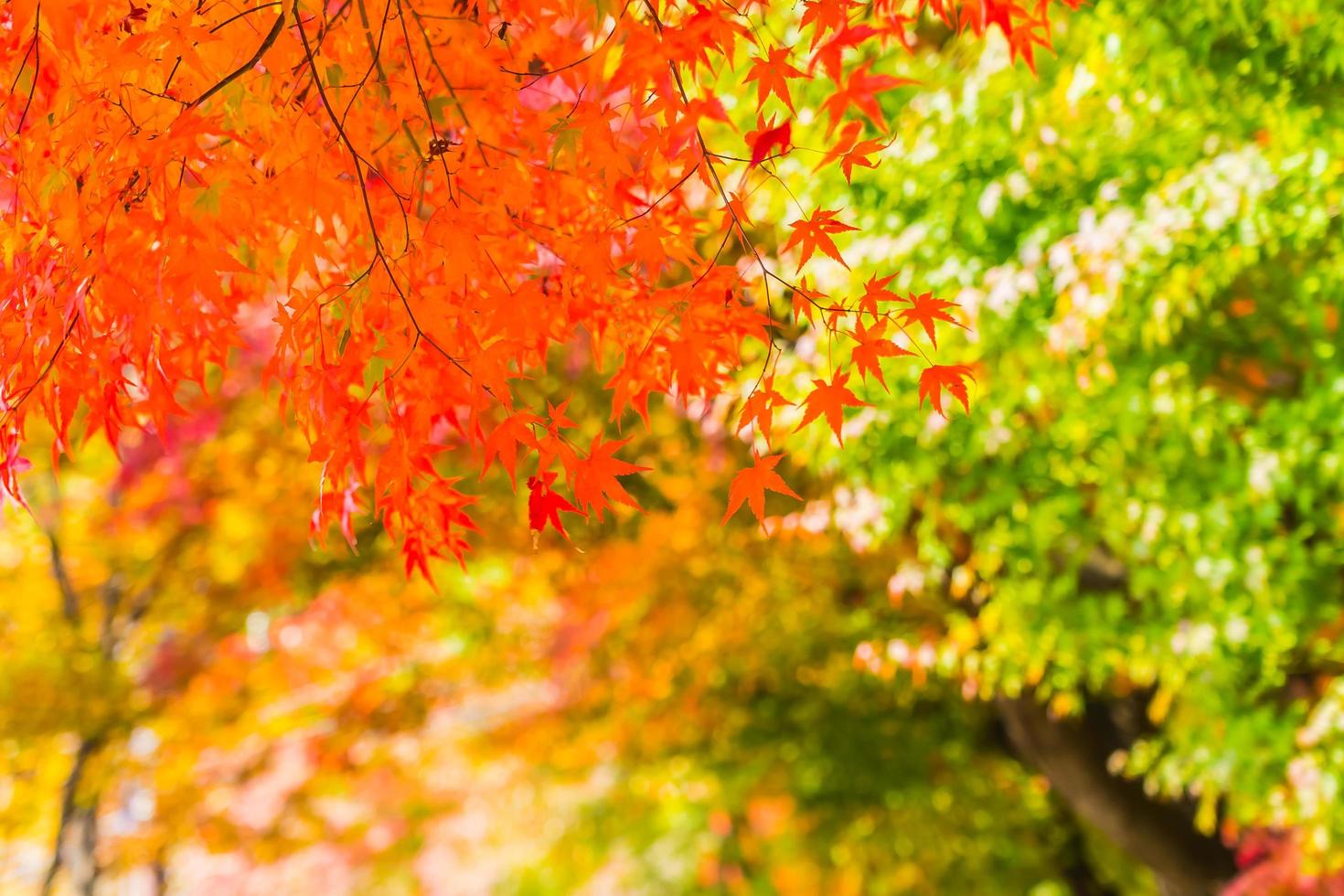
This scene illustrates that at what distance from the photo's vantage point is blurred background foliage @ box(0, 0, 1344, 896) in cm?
392

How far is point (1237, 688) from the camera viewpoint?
5438 millimetres

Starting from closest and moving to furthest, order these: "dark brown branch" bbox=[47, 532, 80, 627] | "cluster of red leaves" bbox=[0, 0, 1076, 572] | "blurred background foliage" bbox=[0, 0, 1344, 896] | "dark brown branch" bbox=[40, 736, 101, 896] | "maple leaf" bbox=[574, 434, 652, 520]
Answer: "cluster of red leaves" bbox=[0, 0, 1076, 572], "maple leaf" bbox=[574, 434, 652, 520], "blurred background foliage" bbox=[0, 0, 1344, 896], "dark brown branch" bbox=[40, 736, 101, 896], "dark brown branch" bbox=[47, 532, 80, 627]

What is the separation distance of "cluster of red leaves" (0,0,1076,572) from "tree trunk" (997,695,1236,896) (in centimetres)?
575

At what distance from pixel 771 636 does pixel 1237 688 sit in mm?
4058

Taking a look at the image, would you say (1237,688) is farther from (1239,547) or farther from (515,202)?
(515,202)

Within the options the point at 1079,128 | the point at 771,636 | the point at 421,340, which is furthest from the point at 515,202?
the point at 771,636

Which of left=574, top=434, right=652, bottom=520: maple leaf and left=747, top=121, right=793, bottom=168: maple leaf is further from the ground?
left=747, top=121, right=793, bottom=168: maple leaf

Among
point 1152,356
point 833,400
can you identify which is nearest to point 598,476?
point 833,400

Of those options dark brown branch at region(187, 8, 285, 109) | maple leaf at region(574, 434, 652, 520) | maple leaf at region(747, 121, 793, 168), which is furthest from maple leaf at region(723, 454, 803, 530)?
dark brown branch at region(187, 8, 285, 109)

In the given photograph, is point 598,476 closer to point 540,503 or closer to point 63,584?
point 540,503

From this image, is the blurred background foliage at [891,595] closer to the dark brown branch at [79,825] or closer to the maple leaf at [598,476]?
the dark brown branch at [79,825]

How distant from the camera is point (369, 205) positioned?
7.65 ft

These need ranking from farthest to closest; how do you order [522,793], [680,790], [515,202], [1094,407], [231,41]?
[522,793]
[680,790]
[1094,407]
[515,202]
[231,41]

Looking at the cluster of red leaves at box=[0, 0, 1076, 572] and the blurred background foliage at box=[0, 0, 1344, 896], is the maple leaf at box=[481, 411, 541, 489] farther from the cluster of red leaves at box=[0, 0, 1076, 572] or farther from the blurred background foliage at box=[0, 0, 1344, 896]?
the blurred background foliage at box=[0, 0, 1344, 896]
